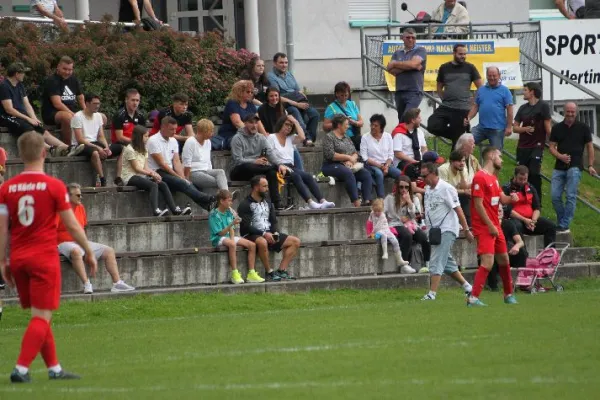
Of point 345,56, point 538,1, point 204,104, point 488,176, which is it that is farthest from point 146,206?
point 538,1

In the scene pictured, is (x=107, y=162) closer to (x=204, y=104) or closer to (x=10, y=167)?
(x=10, y=167)

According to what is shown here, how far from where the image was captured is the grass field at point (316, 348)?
10.3 meters

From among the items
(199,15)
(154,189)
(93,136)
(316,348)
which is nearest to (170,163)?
(154,189)

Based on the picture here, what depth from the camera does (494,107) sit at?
950 inches

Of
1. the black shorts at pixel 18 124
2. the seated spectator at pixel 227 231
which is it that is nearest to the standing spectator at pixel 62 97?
the black shorts at pixel 18 124

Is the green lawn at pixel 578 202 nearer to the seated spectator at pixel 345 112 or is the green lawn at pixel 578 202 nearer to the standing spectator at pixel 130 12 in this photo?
the seated spectator at pixel 345 112

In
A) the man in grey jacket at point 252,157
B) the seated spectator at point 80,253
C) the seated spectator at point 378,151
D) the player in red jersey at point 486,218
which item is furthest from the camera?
the seated spectator at point 378,151

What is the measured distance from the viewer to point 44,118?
22891 mm

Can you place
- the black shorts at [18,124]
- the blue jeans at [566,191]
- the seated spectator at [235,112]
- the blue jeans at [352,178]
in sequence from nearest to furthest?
the black shorts at [18,124] → the blue jeans at [352,178] → the seated spectator at [235,112] → the blue jeans at [566,191]

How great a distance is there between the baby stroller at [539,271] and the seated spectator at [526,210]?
1.13m

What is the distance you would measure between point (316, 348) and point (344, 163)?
1030 cm

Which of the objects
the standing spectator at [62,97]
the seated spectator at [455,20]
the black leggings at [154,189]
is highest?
the seated spectator at [455,20]

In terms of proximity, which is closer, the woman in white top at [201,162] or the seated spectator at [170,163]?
the seated spectator at [170,163]

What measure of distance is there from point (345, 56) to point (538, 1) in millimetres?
6048
